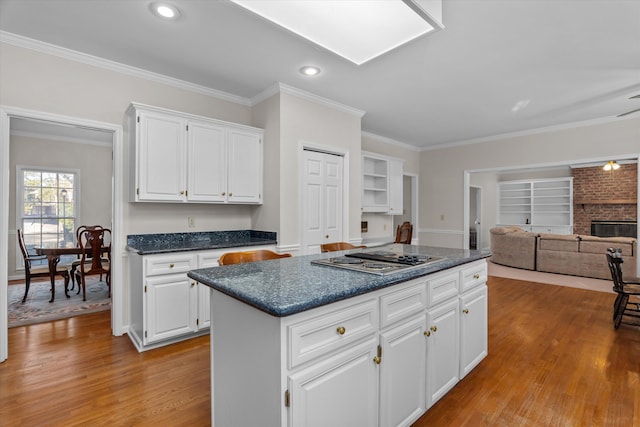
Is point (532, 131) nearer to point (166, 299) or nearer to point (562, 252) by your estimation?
point (562, 252)

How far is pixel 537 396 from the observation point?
2078mm

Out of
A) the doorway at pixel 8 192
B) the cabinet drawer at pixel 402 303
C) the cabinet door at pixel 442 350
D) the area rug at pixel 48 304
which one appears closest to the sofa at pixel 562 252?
the cabinet door at pixel 442 350

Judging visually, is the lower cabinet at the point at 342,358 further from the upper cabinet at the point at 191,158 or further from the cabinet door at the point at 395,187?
the cabinet door at the point at 395,187

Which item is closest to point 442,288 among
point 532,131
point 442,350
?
point 442,350

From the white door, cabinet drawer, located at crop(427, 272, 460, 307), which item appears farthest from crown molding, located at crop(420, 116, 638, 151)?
cabinet drawer, located at crop(427, 272, 460, 307)

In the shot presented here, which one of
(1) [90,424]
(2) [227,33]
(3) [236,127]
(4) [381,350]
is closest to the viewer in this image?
(4) [381,350]

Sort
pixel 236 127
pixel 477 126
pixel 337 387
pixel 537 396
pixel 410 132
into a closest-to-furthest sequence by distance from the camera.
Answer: pixel 337 387 < pixel 537 396 < pixel 236 127 < pixel 477 126 < pixel 410 132

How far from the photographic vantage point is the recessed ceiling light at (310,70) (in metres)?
3.10

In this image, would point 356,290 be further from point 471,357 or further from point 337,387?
point 471,357

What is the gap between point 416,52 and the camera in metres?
2.82

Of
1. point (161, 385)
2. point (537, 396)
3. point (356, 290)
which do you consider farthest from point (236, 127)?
point (537, 396)

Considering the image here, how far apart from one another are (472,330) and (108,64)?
4.00 metres

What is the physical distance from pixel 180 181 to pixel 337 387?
2.62 m

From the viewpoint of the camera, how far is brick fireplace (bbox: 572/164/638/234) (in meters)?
8.07
